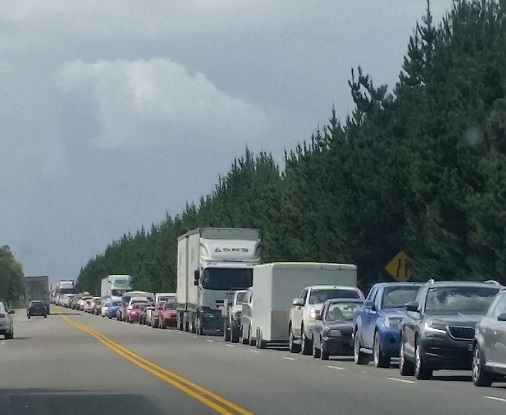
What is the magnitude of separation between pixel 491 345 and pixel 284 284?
1970cm

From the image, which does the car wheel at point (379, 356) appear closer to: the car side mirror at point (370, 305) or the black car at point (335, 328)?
the car side mirror at point (370, 305)

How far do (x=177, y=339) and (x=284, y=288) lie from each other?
10749mm

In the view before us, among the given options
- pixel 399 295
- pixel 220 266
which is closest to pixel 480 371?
pixel 399 295

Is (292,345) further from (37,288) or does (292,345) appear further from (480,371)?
(37,288)

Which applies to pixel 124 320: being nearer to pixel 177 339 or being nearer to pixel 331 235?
pixel 331 235

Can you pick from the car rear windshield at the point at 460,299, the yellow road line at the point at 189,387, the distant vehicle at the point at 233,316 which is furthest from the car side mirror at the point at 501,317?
the distant vehicle at the point at 233,316

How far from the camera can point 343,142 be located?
6294cm

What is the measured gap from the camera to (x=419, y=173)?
48.1m

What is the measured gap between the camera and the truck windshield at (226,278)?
5656 cm

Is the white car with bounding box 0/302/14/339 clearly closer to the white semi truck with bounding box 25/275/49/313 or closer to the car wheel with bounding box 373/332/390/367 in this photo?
the car wheel with bounding box 373/332/390/367

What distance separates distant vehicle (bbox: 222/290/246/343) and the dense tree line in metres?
6.17

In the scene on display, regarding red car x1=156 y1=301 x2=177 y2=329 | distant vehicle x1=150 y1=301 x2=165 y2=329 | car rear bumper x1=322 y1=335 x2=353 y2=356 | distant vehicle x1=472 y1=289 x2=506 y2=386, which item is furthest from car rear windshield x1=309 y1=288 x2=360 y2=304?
distant vehicle x1=150 y1=301 x2=165 y2=329

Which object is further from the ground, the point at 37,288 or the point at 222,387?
the point at 37,288

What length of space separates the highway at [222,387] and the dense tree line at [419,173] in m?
10.1
